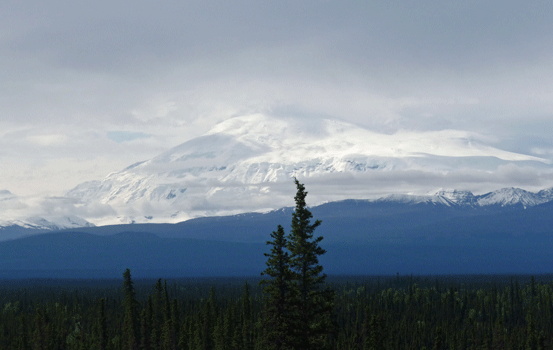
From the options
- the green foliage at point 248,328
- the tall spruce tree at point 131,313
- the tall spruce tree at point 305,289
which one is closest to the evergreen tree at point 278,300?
the tall spruce tree at point 305,289

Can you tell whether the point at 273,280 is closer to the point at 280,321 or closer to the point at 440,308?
the point at 280,321

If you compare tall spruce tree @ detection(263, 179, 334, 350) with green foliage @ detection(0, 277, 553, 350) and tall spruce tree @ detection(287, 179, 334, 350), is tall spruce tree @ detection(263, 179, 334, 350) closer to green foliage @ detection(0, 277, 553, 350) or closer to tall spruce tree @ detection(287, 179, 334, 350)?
tall spruce tree @ detection(287, 179, 334, 350)

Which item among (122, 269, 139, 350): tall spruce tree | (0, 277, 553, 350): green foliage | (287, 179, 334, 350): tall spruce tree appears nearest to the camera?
(287, 179, 334, 350): tall spruce tree

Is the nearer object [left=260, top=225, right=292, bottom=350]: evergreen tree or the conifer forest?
[left=260, top=225, right=292, bottom=350]: evergreen tree

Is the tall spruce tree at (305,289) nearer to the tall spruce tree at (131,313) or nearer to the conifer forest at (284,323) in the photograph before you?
the conifer forest at (284,323)

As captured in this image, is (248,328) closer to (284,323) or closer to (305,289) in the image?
(284,323)

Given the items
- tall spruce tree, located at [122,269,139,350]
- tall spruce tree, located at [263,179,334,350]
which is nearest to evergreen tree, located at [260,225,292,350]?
tall spruce tree, located at [263,179,334,350]

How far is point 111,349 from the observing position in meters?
116

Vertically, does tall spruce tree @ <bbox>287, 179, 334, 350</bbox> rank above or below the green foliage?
above

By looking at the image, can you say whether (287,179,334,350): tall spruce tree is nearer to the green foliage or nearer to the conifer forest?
the conifer forest

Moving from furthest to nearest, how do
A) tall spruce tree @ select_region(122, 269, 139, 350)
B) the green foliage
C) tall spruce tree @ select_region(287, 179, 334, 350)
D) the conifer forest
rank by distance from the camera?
the green foliage → tall spruce tree @ select_region(122, 269, 139, 350) → the conifer forest → tall spruce tree @ select_region(287, 179, 334, 350)

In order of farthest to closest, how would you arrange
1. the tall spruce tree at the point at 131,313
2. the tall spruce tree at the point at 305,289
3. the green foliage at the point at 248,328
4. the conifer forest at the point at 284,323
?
the green foliage at the point at 248,328 → the tall spruce tree at the point at 131,313 → the conifer forest at the point at 284,323 → the tall spruce tree at the point at 305,289

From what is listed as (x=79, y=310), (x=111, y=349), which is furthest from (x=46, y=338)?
(x=79, y=310)

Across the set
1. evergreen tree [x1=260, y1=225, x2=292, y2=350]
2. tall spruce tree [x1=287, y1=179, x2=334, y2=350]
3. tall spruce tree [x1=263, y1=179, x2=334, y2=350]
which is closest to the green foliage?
tall spruce tree [x1=287, y1=179, x2=334, y2=350]
